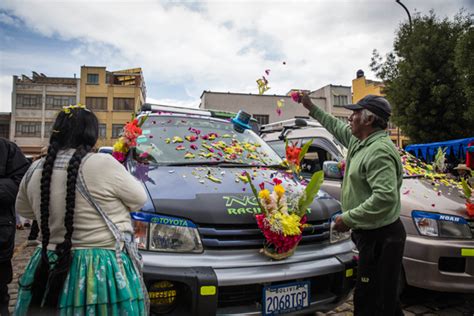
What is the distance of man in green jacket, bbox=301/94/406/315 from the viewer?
7.41 feet

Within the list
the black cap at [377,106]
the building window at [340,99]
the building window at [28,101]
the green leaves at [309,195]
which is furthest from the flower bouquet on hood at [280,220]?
the building window at [28,101]

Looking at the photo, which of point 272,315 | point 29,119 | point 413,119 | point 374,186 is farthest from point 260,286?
point 29,119

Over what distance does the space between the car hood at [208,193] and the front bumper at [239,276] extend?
0.25 meters

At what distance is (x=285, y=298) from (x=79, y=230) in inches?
54.1

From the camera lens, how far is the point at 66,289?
166 centimetres

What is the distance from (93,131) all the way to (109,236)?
572 millimetres

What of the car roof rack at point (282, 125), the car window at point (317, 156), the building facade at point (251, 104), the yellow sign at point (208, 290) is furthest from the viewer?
the building facade at point (251, 104)

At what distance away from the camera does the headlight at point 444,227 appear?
3.11 meters

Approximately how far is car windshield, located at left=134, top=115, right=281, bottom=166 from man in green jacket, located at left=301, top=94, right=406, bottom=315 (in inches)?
45.2

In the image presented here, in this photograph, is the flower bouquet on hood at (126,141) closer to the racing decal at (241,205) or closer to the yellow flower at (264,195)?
the racing decal at (241,205)

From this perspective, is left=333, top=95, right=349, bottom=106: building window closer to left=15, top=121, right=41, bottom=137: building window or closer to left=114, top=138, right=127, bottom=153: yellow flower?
left=15, top=121, right=41, bottom=137: building window

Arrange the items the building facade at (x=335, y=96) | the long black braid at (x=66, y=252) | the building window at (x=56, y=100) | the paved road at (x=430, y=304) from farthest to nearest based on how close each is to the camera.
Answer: the building window at (x=56, y=100) → the building facade at (x=335, y=96) → the paved road at (x=430, y=304) → the long black braid at (x=66, y=252)

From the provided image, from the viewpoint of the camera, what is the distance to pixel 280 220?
229cm

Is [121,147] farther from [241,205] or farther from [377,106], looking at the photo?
Result: [377,106]
